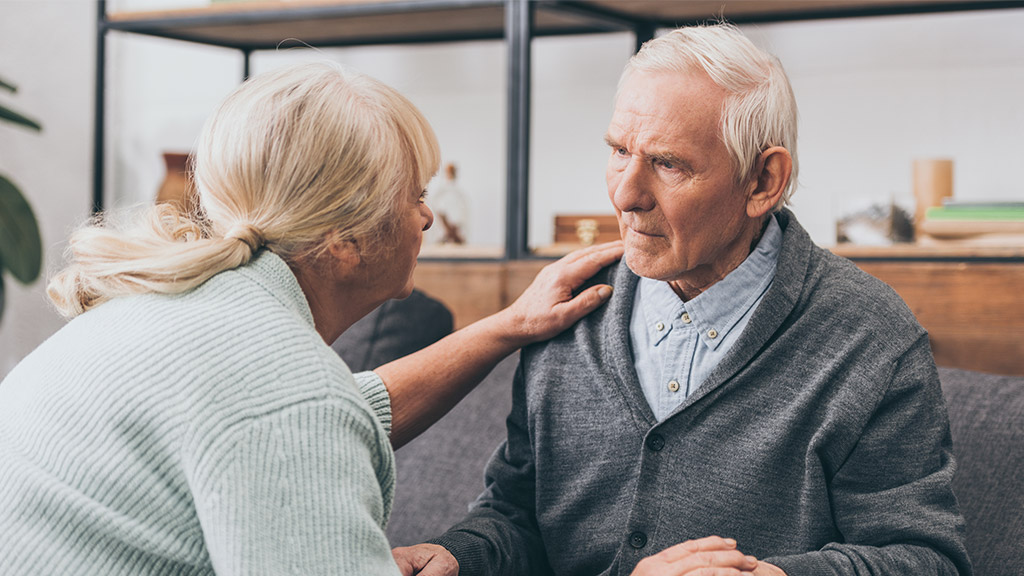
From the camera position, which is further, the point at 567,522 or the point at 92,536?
the point at 567,522

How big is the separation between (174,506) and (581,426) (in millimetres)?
620

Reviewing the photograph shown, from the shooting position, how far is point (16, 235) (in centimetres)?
266

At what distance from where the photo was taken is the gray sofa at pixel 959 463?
1.44 metres

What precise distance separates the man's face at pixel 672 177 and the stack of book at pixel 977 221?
0.86 m

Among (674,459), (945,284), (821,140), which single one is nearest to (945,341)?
(945,284)

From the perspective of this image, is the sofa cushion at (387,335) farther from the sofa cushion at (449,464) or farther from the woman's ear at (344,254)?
the woman's ear at (344,254)

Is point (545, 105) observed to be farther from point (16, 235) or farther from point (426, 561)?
point (426, 561)

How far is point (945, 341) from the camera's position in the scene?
1.97m

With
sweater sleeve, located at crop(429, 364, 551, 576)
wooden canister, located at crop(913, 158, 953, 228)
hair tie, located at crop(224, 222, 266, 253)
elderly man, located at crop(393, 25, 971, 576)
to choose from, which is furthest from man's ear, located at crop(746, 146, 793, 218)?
wooden canister, located at crop(913, 158, 953, 228)

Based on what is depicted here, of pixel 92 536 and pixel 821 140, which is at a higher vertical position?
pixel 821 140

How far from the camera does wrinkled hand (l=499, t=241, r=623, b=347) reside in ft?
4.70

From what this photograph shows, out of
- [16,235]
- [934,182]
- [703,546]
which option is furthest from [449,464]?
[16,235]

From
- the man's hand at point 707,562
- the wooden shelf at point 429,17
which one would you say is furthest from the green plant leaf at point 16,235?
the man's hand at point 707,562

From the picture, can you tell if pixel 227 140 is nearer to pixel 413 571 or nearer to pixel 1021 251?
pixel 413 571
